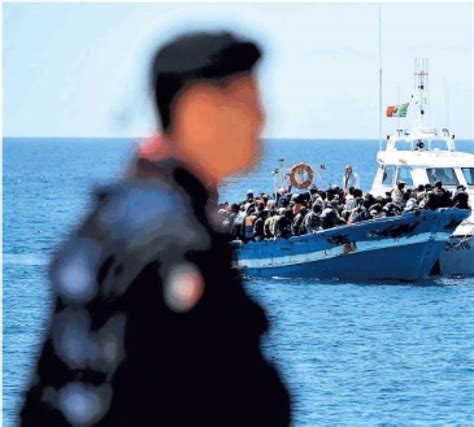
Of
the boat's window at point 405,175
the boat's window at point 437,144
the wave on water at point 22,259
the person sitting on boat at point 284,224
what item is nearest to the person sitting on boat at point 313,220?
the person sitting on boat at point 284,224

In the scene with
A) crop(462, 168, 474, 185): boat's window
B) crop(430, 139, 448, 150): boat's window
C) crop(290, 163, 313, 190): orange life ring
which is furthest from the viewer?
crop(430, 139, 448, 150): boat's window

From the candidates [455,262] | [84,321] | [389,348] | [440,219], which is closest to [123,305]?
[84,321]

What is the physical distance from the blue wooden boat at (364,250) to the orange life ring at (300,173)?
2.82 metres

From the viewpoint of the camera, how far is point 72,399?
5.88 feet

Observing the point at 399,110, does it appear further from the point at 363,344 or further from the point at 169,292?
the point at 169,292

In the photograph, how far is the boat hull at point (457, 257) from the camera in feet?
106

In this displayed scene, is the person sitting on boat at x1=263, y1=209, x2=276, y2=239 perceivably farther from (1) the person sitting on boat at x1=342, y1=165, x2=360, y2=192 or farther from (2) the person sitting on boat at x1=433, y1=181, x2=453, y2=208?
(2) the person sitting on boat at x1=433, y1=181, x2=453, y2=208

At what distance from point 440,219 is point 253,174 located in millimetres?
27703

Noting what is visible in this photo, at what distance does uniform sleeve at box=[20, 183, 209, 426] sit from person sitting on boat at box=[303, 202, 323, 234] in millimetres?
27871

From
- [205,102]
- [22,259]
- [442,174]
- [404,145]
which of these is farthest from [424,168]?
[205,102]

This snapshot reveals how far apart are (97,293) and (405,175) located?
103 ft

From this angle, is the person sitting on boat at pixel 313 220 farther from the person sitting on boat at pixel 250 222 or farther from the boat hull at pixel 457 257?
the boat hull at pixel 457 257

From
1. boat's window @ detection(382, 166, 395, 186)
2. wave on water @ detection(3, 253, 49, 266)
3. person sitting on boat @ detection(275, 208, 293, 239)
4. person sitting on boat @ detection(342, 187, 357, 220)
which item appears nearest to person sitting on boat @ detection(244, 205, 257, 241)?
person sitting on boat @ detection(275, 208, 293, 239)

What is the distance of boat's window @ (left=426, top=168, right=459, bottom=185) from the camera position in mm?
32250
